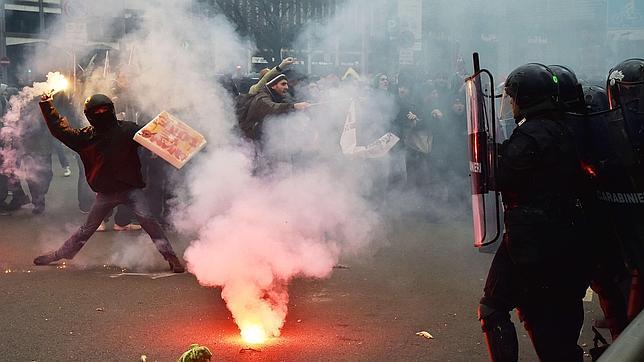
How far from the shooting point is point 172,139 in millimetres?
7715

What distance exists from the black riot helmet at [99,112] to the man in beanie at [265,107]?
1.73 m

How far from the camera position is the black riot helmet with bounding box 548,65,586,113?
425cm

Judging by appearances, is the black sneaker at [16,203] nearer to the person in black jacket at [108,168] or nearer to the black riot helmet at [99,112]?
the person in black jacket at [108,168]

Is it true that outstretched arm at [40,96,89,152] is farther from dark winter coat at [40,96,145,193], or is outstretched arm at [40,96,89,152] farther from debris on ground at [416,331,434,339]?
debris on ground at [416,331,434,339]

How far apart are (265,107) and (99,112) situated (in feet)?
6.35

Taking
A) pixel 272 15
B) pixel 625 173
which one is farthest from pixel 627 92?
pixel 272 15

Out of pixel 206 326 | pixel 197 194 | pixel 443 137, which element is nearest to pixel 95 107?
pixel 197 194

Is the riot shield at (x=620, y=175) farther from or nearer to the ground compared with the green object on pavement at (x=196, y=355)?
farther from the ground

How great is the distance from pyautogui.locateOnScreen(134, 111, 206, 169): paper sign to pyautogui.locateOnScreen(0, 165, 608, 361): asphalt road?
0.99m

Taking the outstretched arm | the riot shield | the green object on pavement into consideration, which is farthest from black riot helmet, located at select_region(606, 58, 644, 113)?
the outstretched arm

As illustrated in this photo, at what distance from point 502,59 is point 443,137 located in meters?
2.87

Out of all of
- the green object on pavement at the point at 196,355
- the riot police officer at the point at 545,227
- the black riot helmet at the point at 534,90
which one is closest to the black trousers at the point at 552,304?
the riot police officer at the point at 545,227

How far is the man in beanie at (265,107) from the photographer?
Answer: 8.71 meters

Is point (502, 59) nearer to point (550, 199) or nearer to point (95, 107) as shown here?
point (95, 107)
